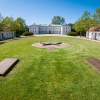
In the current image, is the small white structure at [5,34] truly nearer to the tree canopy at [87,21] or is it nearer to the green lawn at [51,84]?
the tree canopy at [87,21]

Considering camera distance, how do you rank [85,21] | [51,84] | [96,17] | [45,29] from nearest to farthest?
→ 1. [51,84]
2. [96,17]
3. [85,21]
4. [45,29]


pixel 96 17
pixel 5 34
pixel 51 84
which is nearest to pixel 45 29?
pixel 5 34

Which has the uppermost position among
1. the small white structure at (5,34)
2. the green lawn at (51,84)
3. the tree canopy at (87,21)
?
the tree canopy at (87,21)

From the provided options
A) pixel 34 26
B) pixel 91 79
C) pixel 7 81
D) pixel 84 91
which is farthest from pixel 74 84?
pixel 34 26

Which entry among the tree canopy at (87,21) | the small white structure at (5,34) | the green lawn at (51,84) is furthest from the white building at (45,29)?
the green lawn at (51,84)

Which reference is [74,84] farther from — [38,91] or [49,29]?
[49,29]

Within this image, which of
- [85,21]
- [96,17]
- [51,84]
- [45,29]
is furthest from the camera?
[45,29]

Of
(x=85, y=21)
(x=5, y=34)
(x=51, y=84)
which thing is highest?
(x=85, y=21)

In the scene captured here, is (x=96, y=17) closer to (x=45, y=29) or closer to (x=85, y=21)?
(x=85, y=21)

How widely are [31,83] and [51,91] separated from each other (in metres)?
1.16

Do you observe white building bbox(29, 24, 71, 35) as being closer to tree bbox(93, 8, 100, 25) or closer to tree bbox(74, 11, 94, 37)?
tree bbox(74, 11, 94, 37)

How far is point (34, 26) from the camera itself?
280 ft

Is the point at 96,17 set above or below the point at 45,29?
below

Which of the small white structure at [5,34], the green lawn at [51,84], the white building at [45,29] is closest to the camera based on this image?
the green lawn at [51,84]
